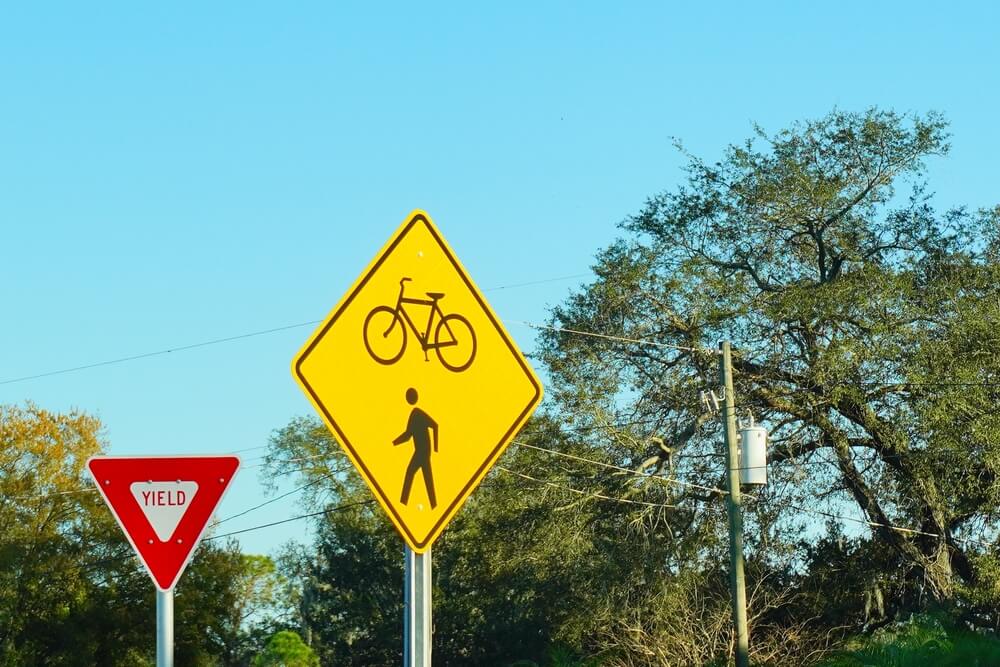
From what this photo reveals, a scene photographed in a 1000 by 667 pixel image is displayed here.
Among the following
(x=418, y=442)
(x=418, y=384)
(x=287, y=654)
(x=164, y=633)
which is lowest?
(x=287, y=654)

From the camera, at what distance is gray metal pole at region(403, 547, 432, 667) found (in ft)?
11.8

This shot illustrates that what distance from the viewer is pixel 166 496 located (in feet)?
17.2

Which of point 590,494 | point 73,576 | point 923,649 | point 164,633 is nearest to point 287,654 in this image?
point 73,576

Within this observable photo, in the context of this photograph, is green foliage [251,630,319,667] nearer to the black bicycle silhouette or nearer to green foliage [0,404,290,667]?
green foliage [0,404,290,667]

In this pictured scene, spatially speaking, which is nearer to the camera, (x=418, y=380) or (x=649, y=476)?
(x=418, y=380)

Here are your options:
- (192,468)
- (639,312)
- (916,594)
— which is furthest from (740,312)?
(192,468)

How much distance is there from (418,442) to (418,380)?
0.57 ft

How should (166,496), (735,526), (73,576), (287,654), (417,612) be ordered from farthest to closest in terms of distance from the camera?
(287,654)
(73,576)
(735,526)
(166,496)
(417,612)

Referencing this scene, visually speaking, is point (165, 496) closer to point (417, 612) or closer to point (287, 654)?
point (417, 612)

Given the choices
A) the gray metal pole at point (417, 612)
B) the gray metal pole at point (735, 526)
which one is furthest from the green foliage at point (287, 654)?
the gray metal pole at point (417, 612)

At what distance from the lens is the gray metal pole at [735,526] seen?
21344mm

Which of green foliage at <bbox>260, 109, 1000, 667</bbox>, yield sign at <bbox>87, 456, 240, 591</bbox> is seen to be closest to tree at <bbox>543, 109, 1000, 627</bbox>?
green foliage at <bbox>260, 109, 1000, 667</bbox>

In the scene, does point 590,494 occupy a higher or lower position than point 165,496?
higher

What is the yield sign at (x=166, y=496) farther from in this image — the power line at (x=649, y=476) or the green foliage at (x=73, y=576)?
the green foliage at (x=73, y=576)
